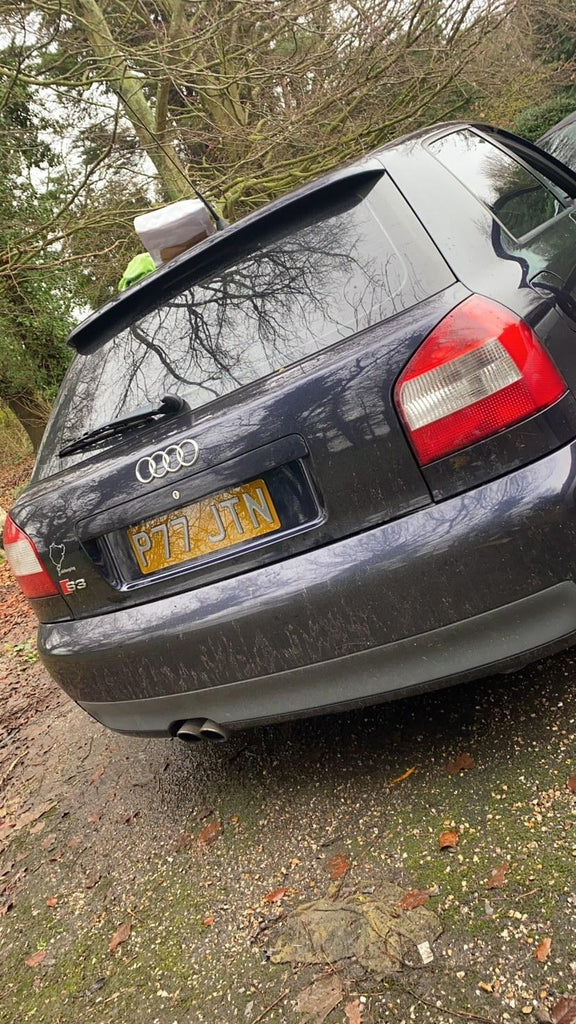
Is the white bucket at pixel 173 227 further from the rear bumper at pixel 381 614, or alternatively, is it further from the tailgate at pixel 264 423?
the rear bumper at pixel 381 614

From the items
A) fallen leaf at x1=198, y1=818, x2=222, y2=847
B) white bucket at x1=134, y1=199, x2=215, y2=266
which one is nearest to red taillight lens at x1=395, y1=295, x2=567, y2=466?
fallen leaf at x1=198, y1=818, x2=222, y2=847

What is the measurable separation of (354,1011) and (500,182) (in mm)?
2498

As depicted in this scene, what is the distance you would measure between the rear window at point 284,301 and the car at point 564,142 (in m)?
3.65

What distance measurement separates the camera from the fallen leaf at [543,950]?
1.41 m

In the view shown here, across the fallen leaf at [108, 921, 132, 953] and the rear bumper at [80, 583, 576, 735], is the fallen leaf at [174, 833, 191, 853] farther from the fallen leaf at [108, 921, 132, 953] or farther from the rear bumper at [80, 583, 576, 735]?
the rear bumper at [80, 583, 576, 735]

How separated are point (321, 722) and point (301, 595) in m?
0.95

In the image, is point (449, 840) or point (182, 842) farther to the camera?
point (182, 842)

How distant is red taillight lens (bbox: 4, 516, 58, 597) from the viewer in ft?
6.96

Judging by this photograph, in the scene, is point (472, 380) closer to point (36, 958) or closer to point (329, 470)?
point (329, 470)

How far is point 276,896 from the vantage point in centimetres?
185

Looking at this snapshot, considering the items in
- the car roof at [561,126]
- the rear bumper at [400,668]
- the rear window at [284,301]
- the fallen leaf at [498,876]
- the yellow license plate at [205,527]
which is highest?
the car roof at [561,126]

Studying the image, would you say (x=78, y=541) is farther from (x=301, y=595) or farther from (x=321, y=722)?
(x=321, y=722)

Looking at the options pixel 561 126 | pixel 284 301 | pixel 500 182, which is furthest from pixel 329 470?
pixel 561 126

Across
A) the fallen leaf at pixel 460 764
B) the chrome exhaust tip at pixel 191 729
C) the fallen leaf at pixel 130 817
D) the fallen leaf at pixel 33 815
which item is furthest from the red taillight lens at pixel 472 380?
the fallen leaf at pixel 33 815
